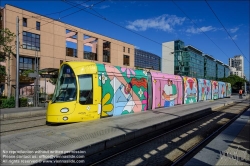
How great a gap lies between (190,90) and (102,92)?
1382cm

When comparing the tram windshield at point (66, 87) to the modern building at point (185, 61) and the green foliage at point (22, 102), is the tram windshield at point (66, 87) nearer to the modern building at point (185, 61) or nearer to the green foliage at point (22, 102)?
the green foliage at point (22, 102)

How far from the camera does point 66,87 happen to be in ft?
28.4

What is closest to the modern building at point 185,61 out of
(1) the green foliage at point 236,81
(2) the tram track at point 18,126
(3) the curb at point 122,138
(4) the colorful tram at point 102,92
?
(1) the green foliage at point 236,81

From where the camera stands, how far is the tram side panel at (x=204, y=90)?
23.2 metres

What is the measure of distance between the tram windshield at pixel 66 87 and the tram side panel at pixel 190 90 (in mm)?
13265

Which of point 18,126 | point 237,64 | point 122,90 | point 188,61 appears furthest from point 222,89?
point 237,64

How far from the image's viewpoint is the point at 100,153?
5824 millimetres

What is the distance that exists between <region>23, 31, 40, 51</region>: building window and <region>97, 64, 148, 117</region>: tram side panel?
24936 millimetres

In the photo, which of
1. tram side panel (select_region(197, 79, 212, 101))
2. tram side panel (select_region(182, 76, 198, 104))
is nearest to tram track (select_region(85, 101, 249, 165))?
tram side panel (select_region(182, 76, 198, 104))

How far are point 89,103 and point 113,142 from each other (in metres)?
2.94

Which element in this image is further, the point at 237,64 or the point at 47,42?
the point at 237,64

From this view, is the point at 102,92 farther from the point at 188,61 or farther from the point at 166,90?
the point at 188,61

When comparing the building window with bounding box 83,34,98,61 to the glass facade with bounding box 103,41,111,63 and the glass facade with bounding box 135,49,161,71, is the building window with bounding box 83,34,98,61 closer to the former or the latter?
the glass facade with bounding box 103,41,111,63

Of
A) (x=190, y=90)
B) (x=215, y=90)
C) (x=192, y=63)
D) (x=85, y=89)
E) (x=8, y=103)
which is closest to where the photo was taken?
(x=85, y=89)
